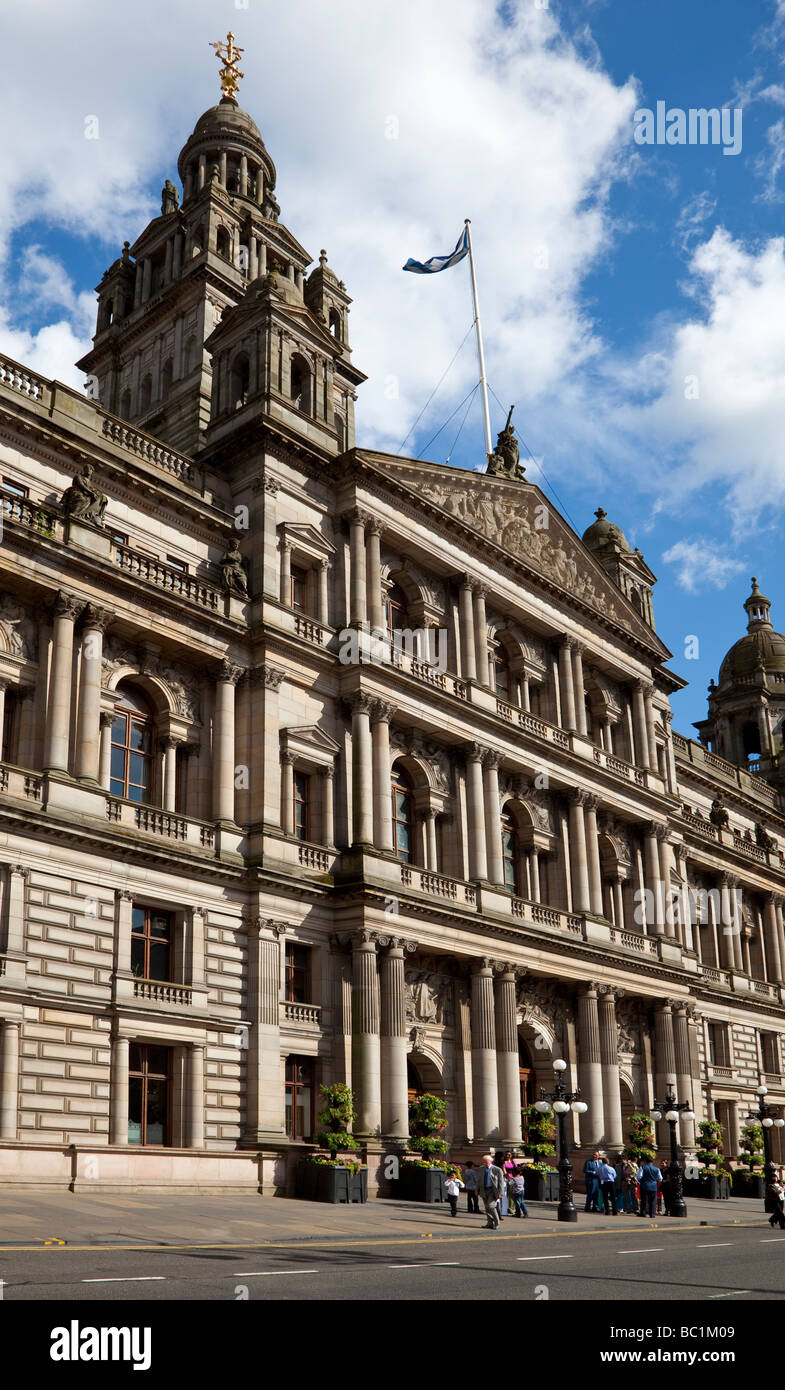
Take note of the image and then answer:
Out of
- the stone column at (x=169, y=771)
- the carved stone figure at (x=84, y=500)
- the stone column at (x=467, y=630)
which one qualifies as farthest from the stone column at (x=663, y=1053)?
the carved stone figure at (x=84, y=500)

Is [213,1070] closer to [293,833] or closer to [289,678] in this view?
[293,833]

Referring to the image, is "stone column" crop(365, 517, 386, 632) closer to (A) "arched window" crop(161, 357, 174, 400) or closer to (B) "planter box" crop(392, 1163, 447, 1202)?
(A) "arched window" crop(161, 357, 174, 400)

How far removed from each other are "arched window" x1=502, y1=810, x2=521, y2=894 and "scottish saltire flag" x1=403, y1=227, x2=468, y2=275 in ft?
70.5

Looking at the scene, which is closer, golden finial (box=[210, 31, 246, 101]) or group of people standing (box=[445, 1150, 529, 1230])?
group of people standing (box=[445, 1150, 529, 1230])

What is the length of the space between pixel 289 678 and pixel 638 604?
25888mm

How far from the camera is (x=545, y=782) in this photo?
158 ft

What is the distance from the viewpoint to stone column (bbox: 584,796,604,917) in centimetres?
4922

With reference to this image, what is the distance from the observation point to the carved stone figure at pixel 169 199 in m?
60.2

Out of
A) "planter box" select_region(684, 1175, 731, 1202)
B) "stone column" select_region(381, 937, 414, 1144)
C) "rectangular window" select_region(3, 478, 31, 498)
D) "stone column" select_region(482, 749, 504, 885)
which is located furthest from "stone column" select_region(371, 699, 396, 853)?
"planter box" select_region(684, 1175, 731, 1202)

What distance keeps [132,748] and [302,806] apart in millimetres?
6123

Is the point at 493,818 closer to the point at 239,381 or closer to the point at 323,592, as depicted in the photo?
the point at 323,592

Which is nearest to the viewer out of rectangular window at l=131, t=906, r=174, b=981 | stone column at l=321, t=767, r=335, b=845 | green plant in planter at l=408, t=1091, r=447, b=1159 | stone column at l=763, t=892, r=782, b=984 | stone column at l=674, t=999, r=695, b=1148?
rectangular window at l=131, t=906, r=174, b=981

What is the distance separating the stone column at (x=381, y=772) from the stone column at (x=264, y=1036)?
17.1 feet

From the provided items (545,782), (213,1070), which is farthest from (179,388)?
(213,1070)
